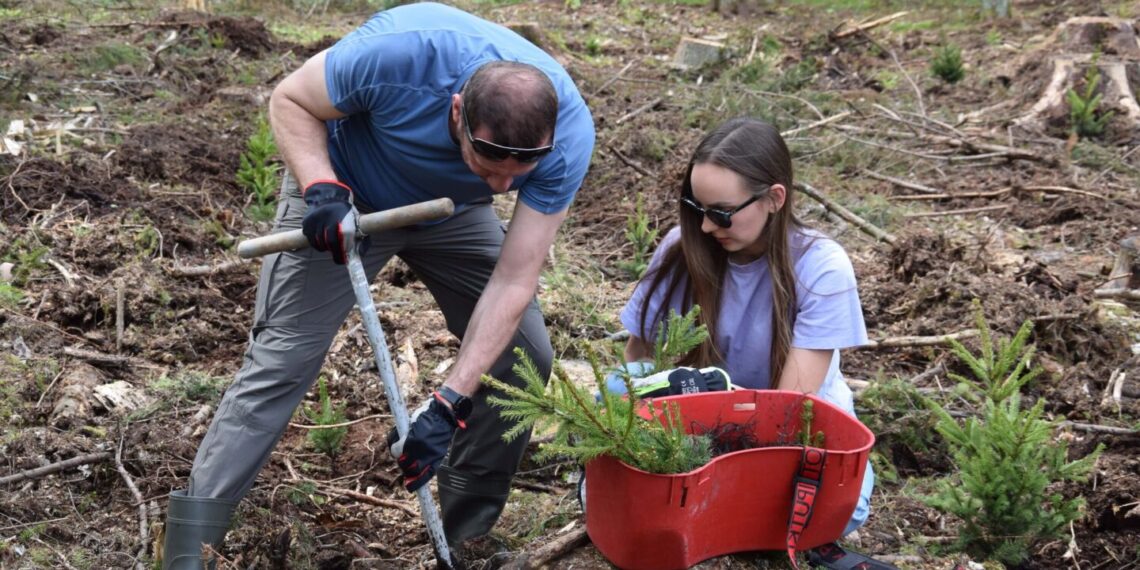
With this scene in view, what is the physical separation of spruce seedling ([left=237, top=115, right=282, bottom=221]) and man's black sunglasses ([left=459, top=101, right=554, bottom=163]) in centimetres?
401

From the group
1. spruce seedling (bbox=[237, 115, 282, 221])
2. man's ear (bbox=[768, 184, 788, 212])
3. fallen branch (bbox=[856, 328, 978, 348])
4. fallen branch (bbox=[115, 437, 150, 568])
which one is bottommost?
spruce seedling (bbox=[237, 115, 282, 221])

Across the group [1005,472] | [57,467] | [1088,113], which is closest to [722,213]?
[1005,472]

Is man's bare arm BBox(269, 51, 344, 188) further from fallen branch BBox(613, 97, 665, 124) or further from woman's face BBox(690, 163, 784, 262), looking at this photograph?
fallen branch BBox(613, 97, 665, 124)

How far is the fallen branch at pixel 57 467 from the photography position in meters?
3.53

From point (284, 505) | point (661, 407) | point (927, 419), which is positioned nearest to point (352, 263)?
point (661, 407)

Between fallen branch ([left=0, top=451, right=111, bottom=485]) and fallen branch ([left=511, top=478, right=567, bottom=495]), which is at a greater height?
fallen branch ([left=0, top=451, right=111, bottom=485])

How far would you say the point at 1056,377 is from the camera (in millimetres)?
4551

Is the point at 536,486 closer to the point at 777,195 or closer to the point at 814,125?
the point at 777,195

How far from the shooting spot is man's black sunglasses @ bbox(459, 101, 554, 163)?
2.62 m

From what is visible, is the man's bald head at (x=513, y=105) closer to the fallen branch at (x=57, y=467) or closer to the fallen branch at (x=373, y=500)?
the fallen branch at (x=373, y=500)

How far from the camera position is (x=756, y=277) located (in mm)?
3164

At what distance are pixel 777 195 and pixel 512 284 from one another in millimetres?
860

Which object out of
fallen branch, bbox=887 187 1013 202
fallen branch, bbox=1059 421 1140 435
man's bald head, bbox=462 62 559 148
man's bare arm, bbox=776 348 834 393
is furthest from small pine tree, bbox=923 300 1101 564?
fallen branch, bbox=887 187 1013 202

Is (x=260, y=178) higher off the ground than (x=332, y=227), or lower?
lower
